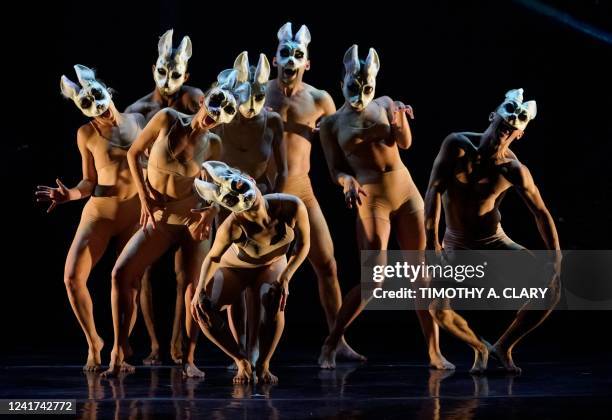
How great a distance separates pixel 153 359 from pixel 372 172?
5.14 feet

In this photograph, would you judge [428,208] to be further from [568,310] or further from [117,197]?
[568,310]

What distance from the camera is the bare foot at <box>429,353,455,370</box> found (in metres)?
6.21

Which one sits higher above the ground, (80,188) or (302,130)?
(302,130)

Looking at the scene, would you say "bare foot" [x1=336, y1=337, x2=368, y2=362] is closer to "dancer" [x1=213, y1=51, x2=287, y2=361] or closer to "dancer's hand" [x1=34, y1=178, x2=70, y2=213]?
"dancer" [x1=213, y1=51, x2=287, y2=361]

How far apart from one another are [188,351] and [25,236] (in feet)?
8.78

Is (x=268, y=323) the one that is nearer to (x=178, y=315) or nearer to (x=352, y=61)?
(x=178, y=315)

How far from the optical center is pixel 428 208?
20.0 ft

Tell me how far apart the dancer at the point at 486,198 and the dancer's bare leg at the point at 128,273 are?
1.37m

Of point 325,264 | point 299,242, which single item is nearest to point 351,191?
point 325,264

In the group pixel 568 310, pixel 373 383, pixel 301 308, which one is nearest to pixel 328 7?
pixel 301 308

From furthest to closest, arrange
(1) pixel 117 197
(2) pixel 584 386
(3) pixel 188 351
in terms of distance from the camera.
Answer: (1) pixel 117 197, (3) pixel 188 351, (2) pixel 584 386

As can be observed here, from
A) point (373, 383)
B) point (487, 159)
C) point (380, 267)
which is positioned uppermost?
point (487, 159)

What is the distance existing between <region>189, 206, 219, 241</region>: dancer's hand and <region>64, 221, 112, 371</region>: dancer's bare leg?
0.60 m

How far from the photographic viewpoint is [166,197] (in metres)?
6.03
